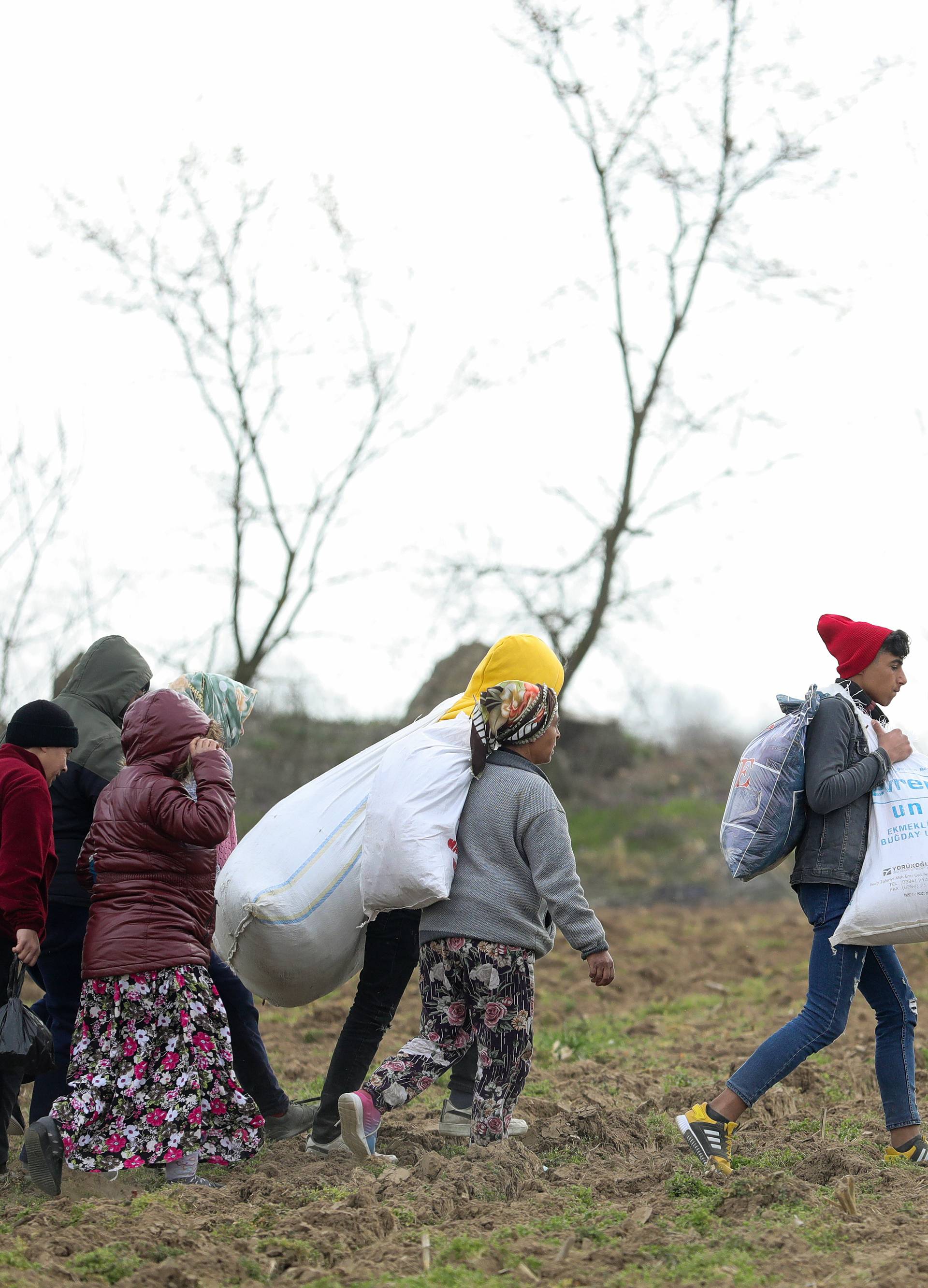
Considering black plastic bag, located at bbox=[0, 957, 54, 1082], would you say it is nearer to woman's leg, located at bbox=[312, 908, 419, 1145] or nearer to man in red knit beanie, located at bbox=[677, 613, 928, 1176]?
woman's leg, located at bbox=[312, 908, 419, 1145]

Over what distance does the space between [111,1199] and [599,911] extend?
33.7 ft

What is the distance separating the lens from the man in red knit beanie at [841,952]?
3.99m

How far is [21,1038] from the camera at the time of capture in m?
4.02

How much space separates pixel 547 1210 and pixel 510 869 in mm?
1039

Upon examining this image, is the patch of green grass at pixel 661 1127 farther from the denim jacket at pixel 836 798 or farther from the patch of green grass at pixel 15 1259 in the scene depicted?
the patch of green grass at pixel 15 1259

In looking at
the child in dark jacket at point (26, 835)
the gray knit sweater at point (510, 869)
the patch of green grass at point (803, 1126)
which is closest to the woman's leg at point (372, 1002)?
the gray knit sweater at point (510, 869)

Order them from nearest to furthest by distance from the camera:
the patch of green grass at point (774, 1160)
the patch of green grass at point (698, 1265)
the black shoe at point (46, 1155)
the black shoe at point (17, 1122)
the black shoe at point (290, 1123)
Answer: the patch of green grass at point (698, 1265), the black shoe at point (46, 1155), the patch of green grass at point (774, 1160), the black shoe at point (17, 1122), the black shoe at point (290, 1123)

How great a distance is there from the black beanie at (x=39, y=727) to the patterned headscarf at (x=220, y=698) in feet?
2.05

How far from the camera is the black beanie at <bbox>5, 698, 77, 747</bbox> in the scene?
13.5 ft

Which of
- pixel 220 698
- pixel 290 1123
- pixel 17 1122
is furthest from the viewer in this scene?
pixel 17 1122

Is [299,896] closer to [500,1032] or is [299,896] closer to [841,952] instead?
[500,1032]

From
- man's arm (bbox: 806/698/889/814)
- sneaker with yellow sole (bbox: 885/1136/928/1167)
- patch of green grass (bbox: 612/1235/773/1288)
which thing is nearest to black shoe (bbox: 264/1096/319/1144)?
patch of green grass (bbox: 612/1235/773/1288)

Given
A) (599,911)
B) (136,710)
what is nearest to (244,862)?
(136,710)

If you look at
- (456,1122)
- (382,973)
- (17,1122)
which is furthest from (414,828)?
(17,1122)
